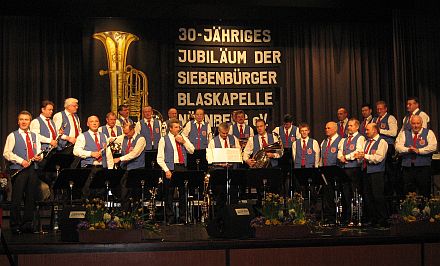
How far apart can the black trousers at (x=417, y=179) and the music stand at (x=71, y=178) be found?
5.45 metres

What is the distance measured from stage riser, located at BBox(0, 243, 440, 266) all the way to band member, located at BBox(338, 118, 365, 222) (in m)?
3.64

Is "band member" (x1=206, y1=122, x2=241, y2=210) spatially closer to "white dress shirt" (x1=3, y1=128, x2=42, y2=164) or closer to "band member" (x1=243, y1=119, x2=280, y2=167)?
"band member" (x1=243, y1=119, x2=280, y2=167)

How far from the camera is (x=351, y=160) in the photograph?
1179 cm

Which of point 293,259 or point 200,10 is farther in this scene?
point 200,10

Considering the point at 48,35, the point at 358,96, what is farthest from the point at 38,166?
the point at 358,96

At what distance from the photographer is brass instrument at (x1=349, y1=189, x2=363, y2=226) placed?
1162 centimetres

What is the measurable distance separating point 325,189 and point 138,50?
6058 mm

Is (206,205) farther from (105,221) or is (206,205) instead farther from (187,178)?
(105,221)

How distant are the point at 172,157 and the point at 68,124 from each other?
7.73ft

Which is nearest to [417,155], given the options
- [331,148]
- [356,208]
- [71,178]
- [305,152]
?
[356,208]

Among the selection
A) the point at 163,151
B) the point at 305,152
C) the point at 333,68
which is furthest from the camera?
the point at 333,68

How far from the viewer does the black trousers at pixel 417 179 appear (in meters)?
11.7

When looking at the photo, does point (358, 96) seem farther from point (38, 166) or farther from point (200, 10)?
point (38, 166)

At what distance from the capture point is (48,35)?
645 inches
